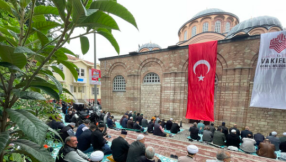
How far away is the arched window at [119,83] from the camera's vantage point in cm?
1503

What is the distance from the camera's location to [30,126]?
66 cm

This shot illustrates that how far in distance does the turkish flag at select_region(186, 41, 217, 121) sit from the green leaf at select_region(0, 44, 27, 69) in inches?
403

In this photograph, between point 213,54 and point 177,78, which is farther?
point 177,78

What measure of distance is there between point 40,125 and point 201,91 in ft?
33.8

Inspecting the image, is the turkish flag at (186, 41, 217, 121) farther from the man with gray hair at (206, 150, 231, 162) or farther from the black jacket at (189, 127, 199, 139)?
the man with gray hair at (206, 150, 231, 162)

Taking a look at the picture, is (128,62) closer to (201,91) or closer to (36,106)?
(201,91)

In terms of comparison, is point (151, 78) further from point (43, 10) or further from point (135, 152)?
point (43, 10)

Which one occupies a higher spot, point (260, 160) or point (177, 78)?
point (177, 78)

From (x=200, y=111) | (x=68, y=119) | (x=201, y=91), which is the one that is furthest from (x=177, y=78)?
(x=68, y=119)

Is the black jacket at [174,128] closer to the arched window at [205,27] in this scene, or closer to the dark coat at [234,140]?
the dark coat at [234,140]

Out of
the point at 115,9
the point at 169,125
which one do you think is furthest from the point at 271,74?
the point at 115,9

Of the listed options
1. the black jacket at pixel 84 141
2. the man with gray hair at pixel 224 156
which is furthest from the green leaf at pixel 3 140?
the black jacket at pixel 84 141

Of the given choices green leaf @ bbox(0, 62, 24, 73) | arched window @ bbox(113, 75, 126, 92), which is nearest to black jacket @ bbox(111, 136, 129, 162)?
green leaf @ bbox(0, 62, 24, 73)

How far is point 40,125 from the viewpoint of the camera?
0.69m
